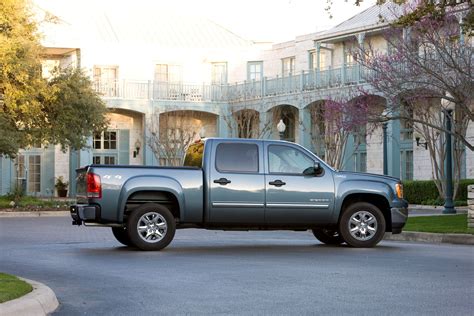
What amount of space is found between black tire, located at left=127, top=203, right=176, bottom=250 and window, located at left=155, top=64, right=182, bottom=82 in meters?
36.0

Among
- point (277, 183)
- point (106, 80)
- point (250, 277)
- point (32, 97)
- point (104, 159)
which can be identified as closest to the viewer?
point (250, 277)

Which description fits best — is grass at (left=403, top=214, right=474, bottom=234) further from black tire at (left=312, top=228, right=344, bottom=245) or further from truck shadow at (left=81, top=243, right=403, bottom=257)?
black tire at (left=312, top=228, right=344, bottom=245)

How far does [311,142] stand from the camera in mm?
44500

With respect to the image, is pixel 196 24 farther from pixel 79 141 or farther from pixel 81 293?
pixel 81 293

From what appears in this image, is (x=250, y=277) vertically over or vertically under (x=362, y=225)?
under

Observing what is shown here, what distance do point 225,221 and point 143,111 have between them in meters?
33.0

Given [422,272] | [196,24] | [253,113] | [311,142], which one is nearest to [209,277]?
[422,272]

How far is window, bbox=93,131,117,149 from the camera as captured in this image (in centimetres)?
5066

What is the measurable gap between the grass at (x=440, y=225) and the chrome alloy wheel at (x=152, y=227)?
651cm

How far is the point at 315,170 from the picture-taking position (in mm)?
15867

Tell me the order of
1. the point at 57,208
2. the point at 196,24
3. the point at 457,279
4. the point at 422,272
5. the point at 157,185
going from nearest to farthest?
1. the point at 457,279
2. the point at 422,272
3. the point at 157,185
4. the point at 57,208
5. the point at 196,24

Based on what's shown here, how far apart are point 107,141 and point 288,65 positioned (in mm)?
10775

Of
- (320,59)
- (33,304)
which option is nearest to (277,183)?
(33,304)

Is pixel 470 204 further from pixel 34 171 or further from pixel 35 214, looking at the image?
pixel 34 171
